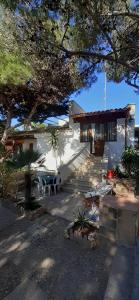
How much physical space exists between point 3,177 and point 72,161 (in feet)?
15.5

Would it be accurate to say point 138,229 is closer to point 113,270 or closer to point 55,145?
point 113,270

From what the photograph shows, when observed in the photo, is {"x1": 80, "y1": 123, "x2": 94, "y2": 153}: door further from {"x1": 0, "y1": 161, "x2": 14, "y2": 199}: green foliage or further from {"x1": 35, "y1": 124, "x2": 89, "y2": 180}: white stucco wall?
{"x1": 0, "y1": 161, "x2": 14, "y2": 199}: green foliage

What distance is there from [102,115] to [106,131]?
4.02 feet

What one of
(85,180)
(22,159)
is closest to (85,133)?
(85,180)

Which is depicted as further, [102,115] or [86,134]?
[86,134]

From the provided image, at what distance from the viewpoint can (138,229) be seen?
6656mm

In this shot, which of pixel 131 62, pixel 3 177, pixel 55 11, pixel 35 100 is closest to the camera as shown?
pixel 55 11

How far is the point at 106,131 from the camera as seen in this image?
16.6 meters

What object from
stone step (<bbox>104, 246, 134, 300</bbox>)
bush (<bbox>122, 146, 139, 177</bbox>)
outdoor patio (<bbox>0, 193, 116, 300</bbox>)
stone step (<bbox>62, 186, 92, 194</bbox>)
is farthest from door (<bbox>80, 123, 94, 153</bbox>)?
stone step (<bbox>104, 246, 134, 300</bbox>)

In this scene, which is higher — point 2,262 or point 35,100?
point 35,100

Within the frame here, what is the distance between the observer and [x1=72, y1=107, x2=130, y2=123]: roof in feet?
50.1

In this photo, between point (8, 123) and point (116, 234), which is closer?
point (116, 234)

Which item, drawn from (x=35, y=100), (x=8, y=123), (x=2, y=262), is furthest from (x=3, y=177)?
(x=2, y=262)

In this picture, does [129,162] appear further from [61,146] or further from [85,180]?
[61,146]
